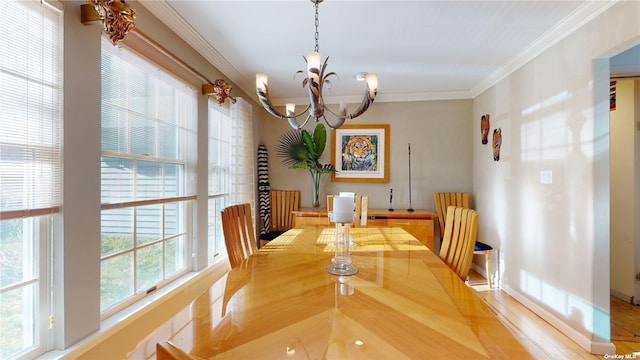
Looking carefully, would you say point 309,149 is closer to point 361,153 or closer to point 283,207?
point 361,153

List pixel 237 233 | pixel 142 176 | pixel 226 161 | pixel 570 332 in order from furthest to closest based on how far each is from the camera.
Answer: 1. pixel 226 161
2. pixel 570 332
3. pixel 142 176
4. pixel 237 233

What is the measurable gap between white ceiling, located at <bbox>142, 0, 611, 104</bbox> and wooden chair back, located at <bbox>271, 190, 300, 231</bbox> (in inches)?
64.4

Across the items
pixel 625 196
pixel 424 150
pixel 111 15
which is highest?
pixel 111 15

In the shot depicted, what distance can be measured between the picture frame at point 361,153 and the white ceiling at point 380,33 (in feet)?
2.95

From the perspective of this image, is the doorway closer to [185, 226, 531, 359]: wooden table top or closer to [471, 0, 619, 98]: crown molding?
[471, 0, 619, 98]: crown molding

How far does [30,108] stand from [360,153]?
350 centimetres

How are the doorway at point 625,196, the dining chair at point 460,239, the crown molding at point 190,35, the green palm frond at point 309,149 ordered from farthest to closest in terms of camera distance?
the green palm frond at point 309,149
the doorway at point 625,196
the crown molding at point 190,35
the dining chair at point 460,239

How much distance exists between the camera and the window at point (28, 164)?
3.66 ft

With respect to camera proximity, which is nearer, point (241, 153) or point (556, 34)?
point (556, 34)

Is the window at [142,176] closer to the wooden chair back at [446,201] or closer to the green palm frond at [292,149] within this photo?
the green palm frond at [292,149]

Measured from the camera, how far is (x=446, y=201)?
377 cm
